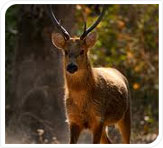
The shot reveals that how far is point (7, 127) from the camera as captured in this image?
516 inches

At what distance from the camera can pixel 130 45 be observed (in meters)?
16.7

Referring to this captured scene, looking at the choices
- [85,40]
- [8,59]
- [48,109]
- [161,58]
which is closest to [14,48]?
[8,59]

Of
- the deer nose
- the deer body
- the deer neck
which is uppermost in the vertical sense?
the deer nose

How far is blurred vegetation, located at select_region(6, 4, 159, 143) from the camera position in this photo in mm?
15072

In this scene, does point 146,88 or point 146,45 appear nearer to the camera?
point 146,88

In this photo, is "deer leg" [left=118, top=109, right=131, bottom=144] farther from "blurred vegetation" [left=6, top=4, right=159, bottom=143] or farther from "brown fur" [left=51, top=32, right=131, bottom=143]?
"blurred vegetation" [left=6, top=4, right=159, bottom=143]

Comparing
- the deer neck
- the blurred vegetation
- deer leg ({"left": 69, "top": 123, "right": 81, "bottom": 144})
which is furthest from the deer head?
the blurred vegetation

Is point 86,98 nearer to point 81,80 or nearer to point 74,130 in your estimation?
point 81,80

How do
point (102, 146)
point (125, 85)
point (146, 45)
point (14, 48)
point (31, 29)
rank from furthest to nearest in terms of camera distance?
point (146, 45) < point (14, 48) < point (31, 29) < point (125, 85) < point (102, 146)

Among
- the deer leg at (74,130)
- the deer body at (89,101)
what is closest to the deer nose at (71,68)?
the deer body at (89,101)

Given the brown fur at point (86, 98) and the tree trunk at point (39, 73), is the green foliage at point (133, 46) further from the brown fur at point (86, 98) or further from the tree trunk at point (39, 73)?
the brown fur at point (86, 98)

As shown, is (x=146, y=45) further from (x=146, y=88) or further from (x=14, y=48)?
(x=14, y=48)

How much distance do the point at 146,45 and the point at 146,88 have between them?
144cm

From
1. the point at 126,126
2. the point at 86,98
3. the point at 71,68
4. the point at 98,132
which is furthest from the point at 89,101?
the point at 126,126
